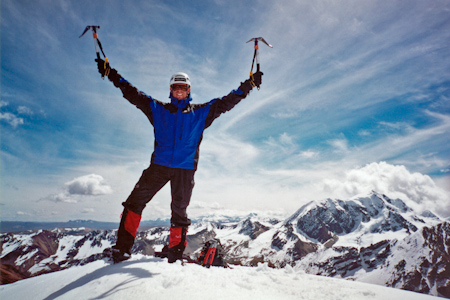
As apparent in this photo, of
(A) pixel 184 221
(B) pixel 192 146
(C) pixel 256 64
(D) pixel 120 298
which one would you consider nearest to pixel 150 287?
(D) pixel 120 298

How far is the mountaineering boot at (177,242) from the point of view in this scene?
581 centimetres

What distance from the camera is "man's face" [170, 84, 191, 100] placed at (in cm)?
671

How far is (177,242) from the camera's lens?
597 centimetres

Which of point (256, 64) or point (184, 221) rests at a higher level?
point (256, 64)

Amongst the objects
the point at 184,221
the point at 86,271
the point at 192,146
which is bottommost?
the point at 86,271

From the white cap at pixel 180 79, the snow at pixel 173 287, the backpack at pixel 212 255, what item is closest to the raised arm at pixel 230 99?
the white cap at pixel 180 79

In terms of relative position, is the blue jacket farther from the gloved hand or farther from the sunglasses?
the gloved hand

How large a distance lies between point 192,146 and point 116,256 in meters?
3.30

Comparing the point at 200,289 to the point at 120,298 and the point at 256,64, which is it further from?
the point at 256,64

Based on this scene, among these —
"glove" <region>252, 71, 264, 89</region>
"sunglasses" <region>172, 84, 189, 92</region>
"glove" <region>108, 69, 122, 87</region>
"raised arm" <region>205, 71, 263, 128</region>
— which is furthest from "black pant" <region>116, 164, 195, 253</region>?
"glove" <region>252, 71, 264, 89</region>

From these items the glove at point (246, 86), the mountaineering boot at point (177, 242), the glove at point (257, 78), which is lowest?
the mountaineering boot at point (177, 242)

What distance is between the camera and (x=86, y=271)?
4.75 m

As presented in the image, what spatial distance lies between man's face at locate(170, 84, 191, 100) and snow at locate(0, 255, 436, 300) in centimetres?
454

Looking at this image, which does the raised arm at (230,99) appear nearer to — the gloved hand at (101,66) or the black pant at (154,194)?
the black pant at (154,194)
